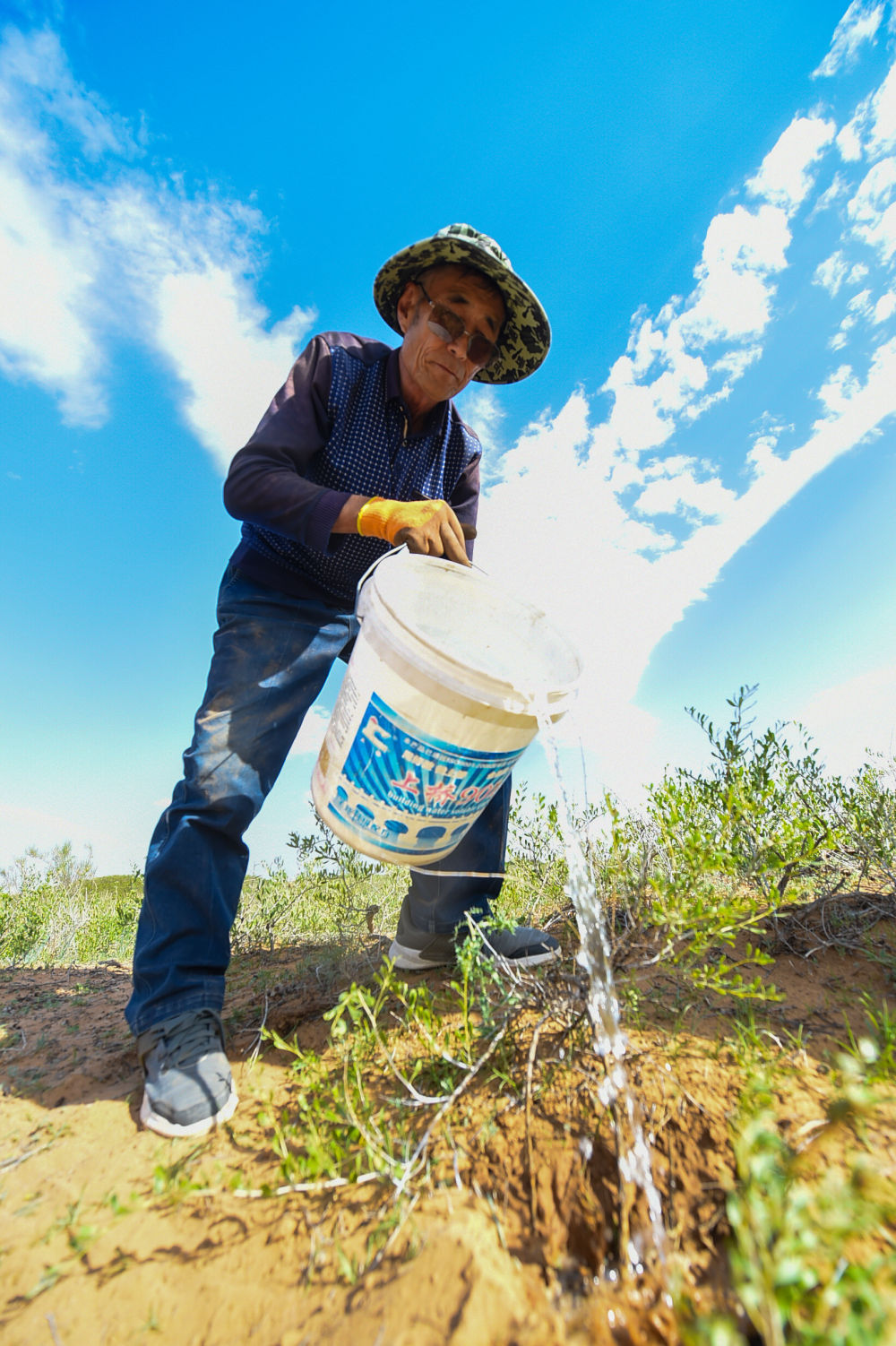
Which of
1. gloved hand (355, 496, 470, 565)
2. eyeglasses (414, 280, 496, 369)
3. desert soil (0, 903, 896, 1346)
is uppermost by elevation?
eyeglasses (414, 280, 496, 369)

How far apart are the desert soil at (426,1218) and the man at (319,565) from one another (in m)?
0.38

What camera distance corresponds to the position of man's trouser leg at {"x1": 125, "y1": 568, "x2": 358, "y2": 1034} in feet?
6.93

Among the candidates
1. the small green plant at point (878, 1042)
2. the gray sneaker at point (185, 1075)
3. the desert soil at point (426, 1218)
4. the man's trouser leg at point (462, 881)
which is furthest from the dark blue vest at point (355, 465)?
the small green plant at point (878, 1042)

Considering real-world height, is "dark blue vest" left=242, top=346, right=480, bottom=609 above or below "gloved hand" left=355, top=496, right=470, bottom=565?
above

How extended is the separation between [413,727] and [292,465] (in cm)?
134

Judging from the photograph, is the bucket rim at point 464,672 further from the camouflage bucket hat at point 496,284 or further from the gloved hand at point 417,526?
the camouflage bucket hat at point 496,284

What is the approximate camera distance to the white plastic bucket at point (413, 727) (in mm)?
1647

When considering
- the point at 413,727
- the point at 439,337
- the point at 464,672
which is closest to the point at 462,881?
the point at 413,727

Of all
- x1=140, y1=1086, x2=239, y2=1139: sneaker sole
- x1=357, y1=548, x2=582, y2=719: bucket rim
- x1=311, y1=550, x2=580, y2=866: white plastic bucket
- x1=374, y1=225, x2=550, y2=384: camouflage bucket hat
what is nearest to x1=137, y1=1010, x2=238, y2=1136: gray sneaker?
x1=140, y1=1086, x2=239, y2=1139: sneaker sole

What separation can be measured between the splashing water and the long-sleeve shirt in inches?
47.9

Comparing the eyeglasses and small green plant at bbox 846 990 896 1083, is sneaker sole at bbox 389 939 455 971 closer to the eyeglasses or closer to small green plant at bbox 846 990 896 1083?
small green plant at bbox 846 990 896 1083

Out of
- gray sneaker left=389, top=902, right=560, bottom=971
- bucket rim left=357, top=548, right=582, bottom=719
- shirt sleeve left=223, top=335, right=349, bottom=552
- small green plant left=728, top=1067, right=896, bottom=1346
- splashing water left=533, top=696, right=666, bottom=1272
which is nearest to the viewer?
small green plant left=728, top=1067, right=896, bottom=1346

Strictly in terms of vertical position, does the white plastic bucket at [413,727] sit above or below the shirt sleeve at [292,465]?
below

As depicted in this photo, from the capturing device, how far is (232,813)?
2.27 m
